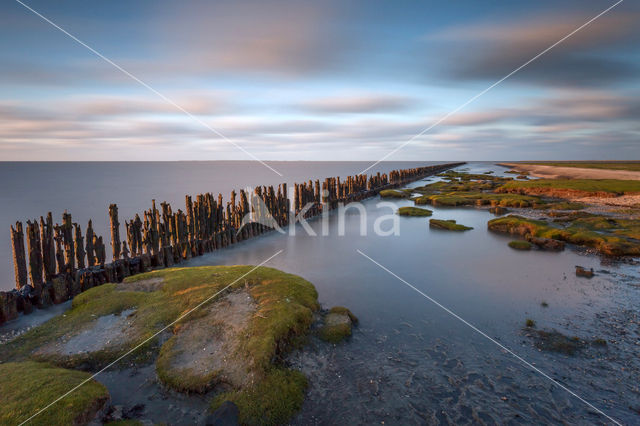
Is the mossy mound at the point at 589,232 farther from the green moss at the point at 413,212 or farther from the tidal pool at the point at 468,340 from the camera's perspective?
the green moss at the point at 413,212

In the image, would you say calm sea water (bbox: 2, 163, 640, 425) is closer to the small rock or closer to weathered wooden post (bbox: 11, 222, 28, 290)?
the small rock

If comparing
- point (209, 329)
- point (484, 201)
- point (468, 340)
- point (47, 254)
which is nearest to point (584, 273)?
point (468, 340)

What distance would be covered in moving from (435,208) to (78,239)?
24264 millimetres

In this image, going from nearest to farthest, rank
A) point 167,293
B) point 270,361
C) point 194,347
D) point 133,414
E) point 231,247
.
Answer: point 133,414 → point 270,361 → point 194,347 → point 167,293 → point 231,247

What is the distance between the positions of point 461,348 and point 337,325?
2583 mm

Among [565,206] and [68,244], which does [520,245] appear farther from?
[68,244]

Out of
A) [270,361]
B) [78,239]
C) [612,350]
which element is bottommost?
[612,350]

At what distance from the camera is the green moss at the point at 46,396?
13.3 ft

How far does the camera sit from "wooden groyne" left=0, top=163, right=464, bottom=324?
866 centimetres

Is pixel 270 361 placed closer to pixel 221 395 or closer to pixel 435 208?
pixel 221 395

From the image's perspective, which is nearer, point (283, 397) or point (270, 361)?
point (283, 397)

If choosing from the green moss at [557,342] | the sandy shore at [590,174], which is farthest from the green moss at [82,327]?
the sandy shore at [590,174]

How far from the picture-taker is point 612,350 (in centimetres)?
Result: 644

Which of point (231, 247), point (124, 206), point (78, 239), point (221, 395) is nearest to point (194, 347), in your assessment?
point (221, 395)
